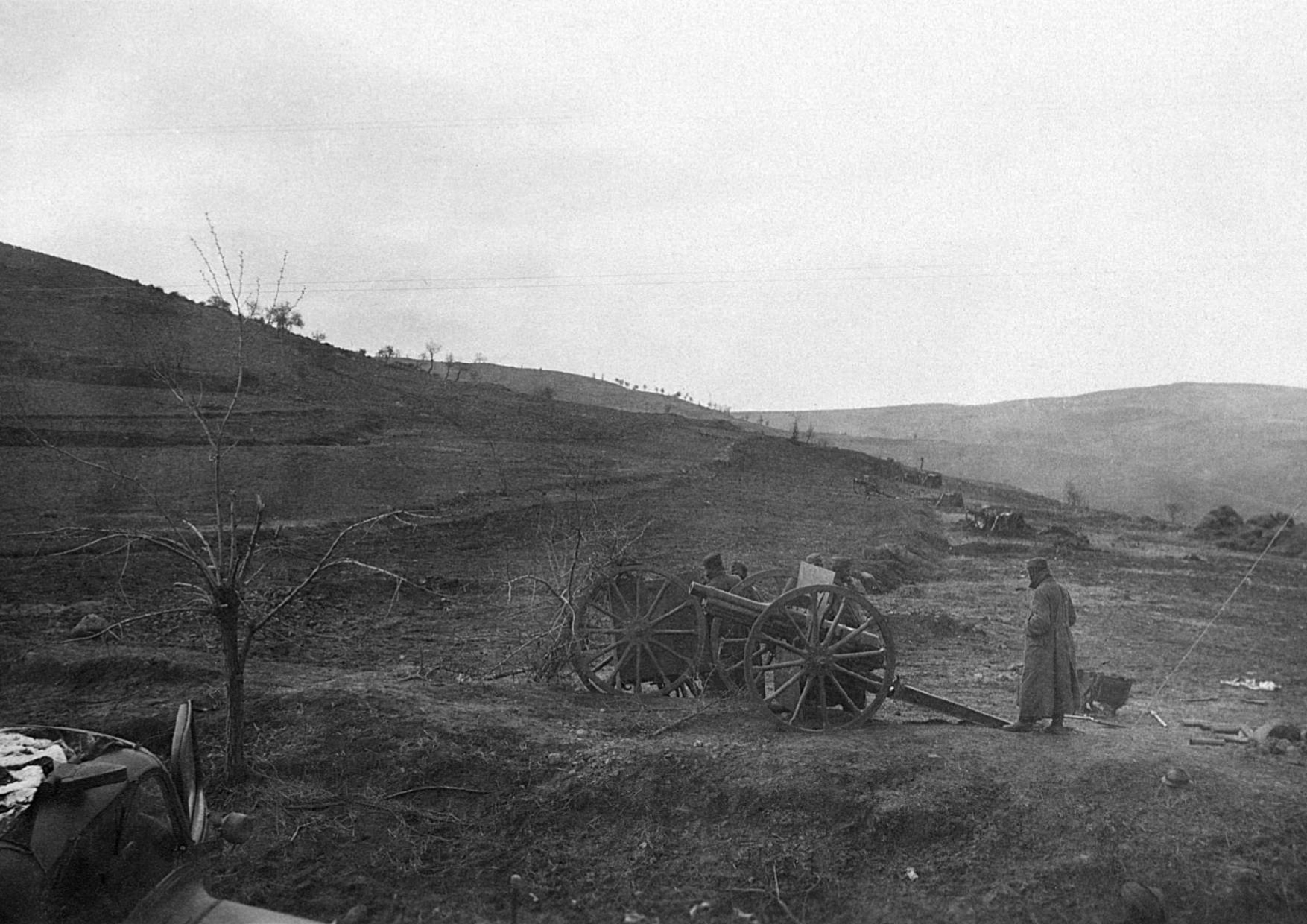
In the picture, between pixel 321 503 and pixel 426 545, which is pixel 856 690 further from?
pixel 321 503

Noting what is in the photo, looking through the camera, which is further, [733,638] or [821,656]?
[733,638]

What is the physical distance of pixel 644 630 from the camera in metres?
8.09

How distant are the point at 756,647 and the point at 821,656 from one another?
1.77 feet

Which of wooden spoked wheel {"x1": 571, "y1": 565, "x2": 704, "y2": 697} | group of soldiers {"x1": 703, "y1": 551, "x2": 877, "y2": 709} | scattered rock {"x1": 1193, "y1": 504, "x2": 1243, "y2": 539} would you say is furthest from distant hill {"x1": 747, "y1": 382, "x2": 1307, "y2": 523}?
wooden spoked wheel {"x1": 571, "y1": 565, "x2": 704, "y2": 697}

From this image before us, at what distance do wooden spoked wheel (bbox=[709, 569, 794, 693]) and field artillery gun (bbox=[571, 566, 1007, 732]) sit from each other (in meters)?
0.01

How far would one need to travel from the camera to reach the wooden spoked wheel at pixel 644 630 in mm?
8094

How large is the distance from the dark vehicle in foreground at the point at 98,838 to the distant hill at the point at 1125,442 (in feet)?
165

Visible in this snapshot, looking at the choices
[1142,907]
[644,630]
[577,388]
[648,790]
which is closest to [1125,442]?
[577,388]

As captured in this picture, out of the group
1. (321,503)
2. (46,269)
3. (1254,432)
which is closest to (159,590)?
(321,503)

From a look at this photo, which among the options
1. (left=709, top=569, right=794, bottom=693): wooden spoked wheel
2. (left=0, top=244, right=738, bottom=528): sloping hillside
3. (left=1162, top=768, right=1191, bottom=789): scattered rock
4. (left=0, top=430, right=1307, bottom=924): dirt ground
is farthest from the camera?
(left=0, top=244, right=738, bottom=528): sloping hillside

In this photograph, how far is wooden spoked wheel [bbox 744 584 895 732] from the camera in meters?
7.12

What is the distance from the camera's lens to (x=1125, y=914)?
5379 mm

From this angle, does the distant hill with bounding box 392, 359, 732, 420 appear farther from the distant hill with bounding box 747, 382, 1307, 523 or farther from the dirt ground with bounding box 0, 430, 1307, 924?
the dirt ground with bounding box 0, 430, 1307, 924

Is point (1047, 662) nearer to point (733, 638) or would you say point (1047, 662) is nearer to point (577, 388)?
point (733, 638)
